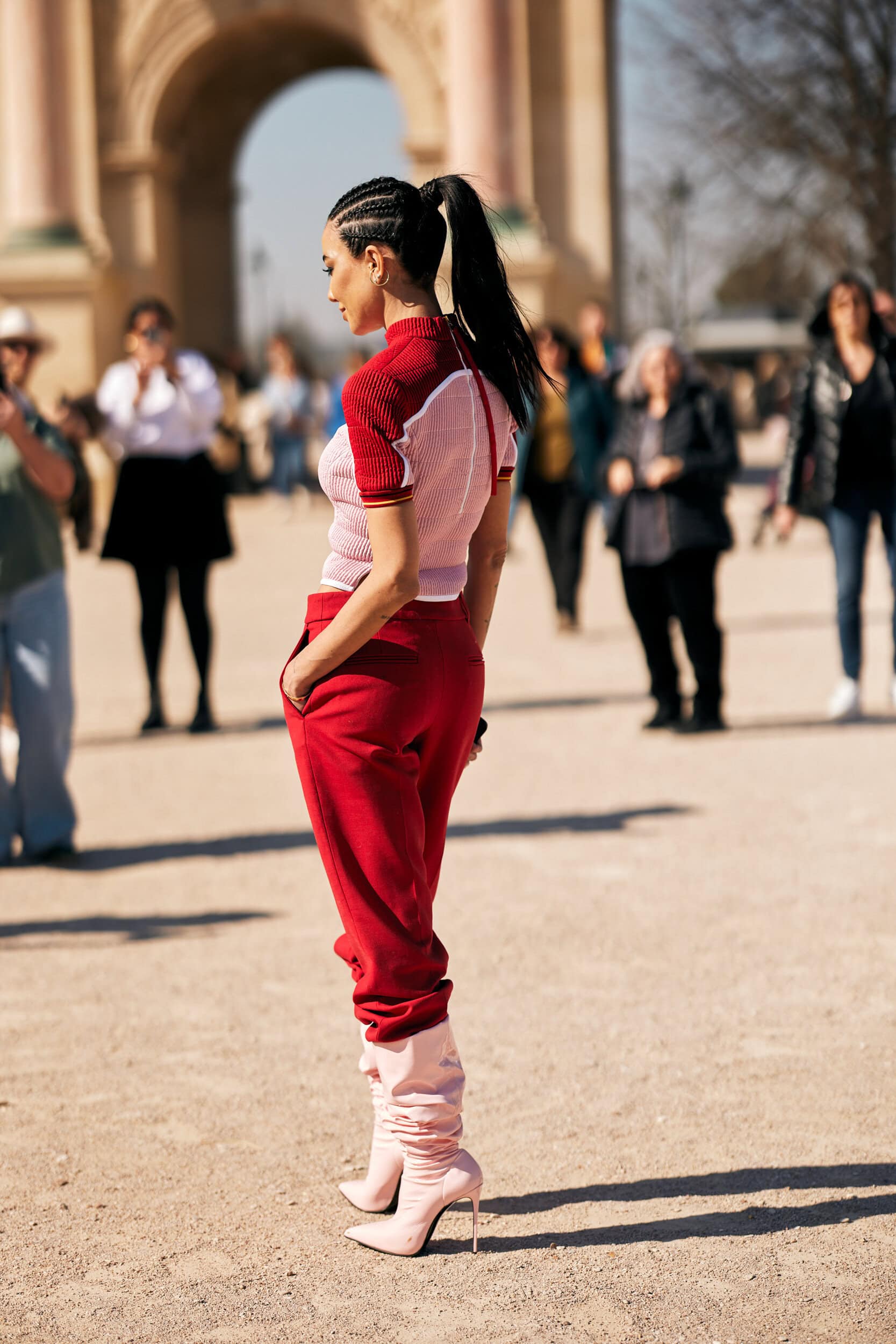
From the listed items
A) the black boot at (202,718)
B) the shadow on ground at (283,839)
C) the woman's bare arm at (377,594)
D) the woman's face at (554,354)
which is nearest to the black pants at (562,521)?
the woman's face at (554,354)

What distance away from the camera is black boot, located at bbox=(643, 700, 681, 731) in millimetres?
8617

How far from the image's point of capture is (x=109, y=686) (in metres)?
10.6

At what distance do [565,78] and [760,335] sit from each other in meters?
45.8

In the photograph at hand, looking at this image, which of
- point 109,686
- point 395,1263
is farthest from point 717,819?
point 109,686

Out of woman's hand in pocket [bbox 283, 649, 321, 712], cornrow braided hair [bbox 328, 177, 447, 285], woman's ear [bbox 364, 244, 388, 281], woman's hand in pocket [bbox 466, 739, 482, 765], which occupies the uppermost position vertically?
cornrow braided hair [bbox 328, 177, 447, 285]

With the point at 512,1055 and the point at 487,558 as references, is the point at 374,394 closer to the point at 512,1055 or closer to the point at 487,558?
the point at 487,558

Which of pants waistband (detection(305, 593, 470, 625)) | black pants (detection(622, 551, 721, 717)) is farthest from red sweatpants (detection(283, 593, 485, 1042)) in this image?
black pants (detection(622, 551, 721, 717))

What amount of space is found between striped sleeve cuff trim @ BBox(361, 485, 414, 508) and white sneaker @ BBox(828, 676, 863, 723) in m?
5.82

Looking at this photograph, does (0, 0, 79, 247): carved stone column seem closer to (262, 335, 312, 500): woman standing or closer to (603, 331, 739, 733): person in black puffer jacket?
(262, 335, 312, 500): woman standing

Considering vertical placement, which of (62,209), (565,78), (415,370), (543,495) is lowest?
(543,495)

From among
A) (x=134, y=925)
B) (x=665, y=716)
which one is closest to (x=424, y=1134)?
(x=134, y=925)

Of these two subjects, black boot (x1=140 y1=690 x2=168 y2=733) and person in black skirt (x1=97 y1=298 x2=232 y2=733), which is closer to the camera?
person in black skirt (x1=97 y1=298 x2=232 y2=733)

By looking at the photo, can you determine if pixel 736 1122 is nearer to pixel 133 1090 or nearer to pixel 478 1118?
pixel 478 1118

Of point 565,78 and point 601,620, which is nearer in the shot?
point 601,620
